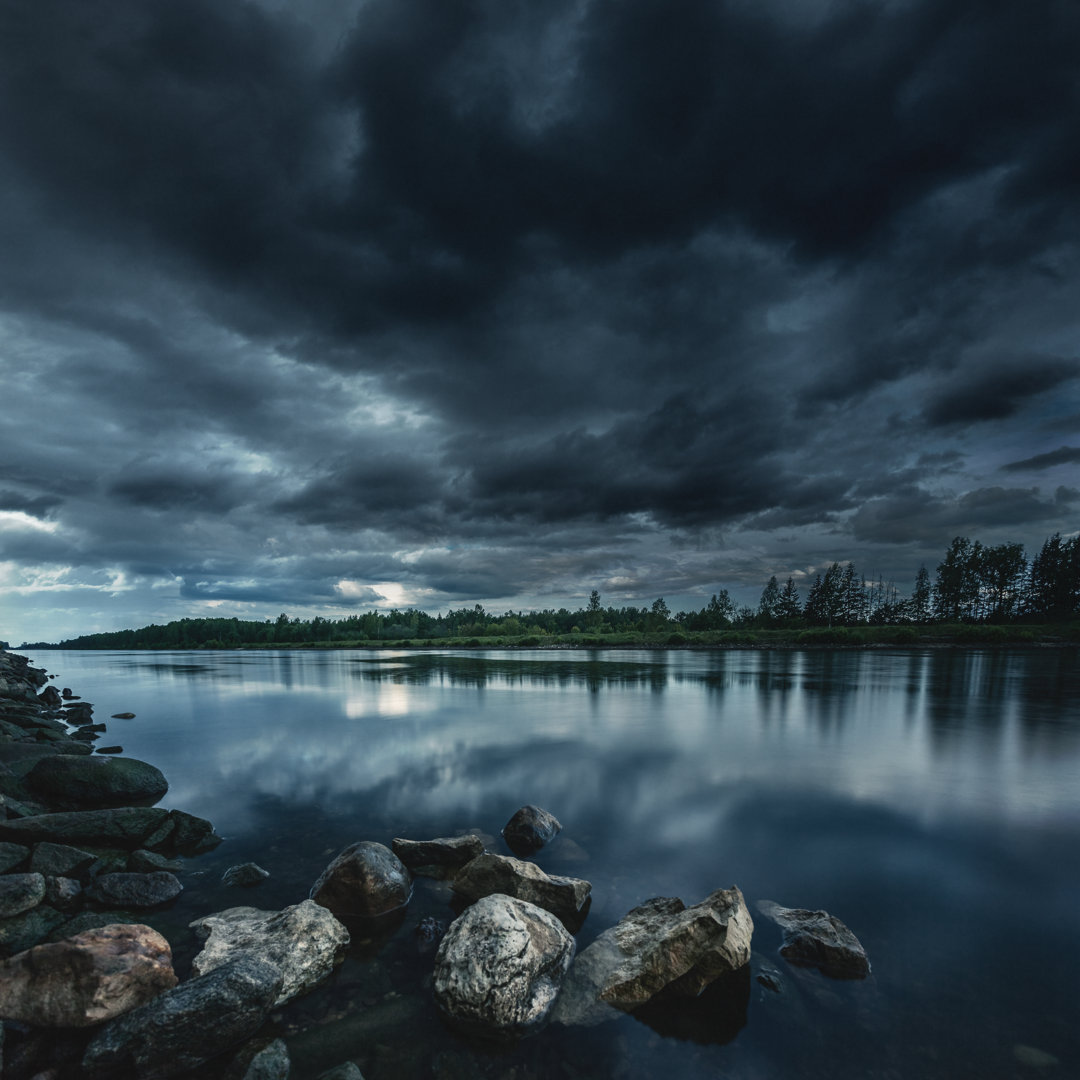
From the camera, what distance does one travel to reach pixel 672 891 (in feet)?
25.7

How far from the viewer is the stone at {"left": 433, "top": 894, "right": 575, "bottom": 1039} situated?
16.5 ft

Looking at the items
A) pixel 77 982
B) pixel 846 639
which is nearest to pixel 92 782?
pixel 77 982

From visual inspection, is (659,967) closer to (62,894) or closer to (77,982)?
(77,982)

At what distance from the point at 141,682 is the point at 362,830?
52.4 meters

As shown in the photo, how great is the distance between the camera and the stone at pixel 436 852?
847 centimetres

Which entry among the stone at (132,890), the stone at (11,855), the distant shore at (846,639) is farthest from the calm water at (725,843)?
the distant shore at (846,639)

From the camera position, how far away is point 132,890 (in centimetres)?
741

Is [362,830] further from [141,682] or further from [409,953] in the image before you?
[141,682]

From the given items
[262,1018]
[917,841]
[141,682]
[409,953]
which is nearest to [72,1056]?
[262,1018]

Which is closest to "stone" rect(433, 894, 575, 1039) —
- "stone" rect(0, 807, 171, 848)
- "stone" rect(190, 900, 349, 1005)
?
"stone" rect(190, 900, 349, 1005)

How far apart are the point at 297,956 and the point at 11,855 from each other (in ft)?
17.4

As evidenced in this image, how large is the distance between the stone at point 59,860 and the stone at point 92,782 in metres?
4.87

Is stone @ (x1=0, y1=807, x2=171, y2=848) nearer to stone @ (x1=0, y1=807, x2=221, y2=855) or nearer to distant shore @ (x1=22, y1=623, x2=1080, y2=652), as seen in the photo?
stone @ (x1=0, y1=807, x2=221, y2=855)

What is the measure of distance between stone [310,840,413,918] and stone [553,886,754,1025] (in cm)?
294
